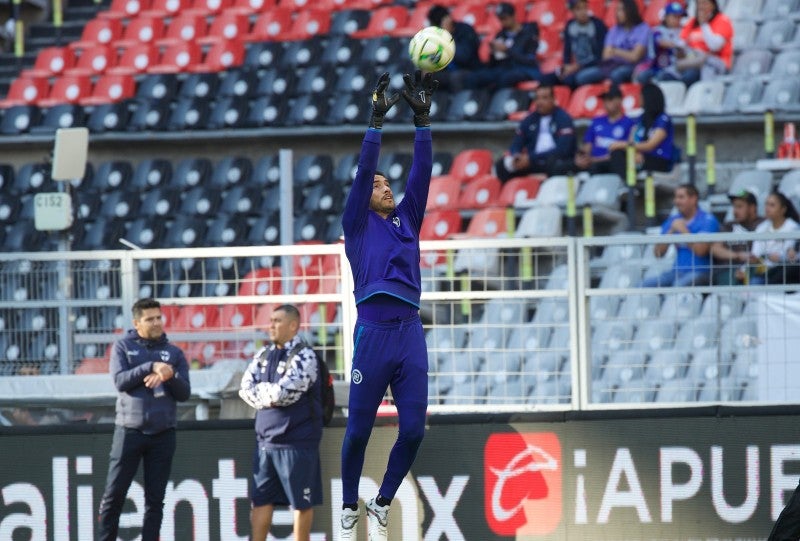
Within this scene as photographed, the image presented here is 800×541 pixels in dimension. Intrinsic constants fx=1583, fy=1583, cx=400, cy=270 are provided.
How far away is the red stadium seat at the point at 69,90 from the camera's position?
829 inches

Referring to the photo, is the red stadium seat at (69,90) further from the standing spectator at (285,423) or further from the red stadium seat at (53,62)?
the standing spectator at (285,423)

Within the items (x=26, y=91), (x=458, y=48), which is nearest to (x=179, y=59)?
(x=26, y=91)

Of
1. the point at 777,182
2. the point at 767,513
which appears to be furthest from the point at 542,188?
the point at 767,513

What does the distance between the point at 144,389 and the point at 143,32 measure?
1232 centimetres

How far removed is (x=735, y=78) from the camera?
661 inches

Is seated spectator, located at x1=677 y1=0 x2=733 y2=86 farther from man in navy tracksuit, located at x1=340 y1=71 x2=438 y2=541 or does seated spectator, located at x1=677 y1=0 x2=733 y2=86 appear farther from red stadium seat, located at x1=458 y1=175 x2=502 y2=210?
man in navy tracksuit, located at x1=340 y1=71 x2=438 y2=541

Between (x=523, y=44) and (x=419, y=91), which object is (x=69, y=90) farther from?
(x=419, y=91)

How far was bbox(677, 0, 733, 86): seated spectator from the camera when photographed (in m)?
16.5

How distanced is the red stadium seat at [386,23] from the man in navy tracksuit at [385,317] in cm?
1226

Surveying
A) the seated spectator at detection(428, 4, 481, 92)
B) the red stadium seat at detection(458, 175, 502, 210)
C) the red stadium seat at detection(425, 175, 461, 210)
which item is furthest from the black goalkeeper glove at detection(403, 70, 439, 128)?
the seated spectator at detection(428, 4, 481, 92)

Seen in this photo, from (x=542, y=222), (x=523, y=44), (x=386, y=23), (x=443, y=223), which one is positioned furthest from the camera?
(x=386, y=23)

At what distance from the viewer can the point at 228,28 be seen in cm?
2145

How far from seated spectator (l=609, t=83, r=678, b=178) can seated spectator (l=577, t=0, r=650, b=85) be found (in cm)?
199

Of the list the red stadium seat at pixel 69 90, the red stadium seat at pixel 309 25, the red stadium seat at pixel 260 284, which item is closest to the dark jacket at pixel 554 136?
the red stadium seat at pixel 260 284
